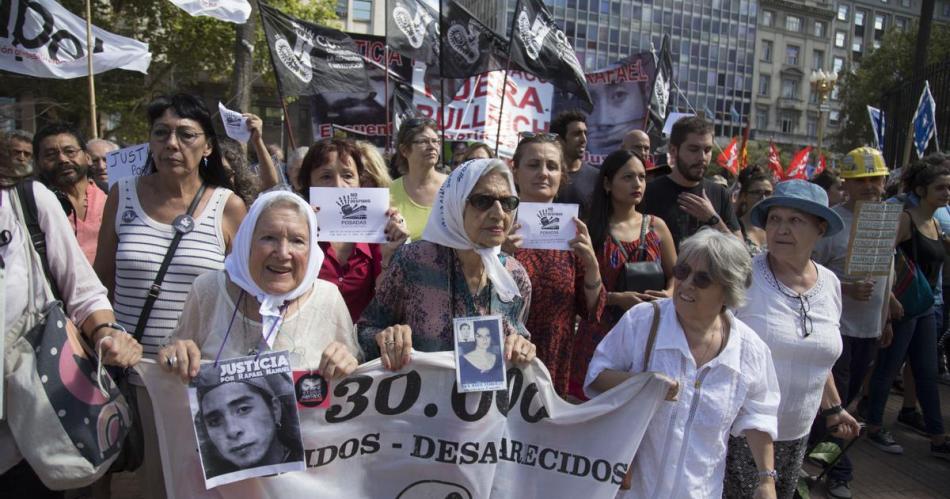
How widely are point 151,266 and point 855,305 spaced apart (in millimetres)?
4455

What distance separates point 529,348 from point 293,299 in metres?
0.91

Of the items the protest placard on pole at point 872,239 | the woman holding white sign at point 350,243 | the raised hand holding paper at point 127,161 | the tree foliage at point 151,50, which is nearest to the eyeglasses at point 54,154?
the raised hand holding paper at point 127,161

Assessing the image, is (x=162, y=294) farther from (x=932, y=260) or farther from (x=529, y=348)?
(x=932, y=260)

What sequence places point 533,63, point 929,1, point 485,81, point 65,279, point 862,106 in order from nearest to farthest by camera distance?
point 65,279 < point 533,63 < point 485,81 < point 929,1 < point 862,106

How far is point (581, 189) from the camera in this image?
4.98 meters

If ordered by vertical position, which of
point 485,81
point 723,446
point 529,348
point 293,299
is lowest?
point 723,446

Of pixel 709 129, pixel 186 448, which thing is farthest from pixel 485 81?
pixel 186 448

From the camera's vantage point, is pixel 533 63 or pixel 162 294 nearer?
pixel 162 294

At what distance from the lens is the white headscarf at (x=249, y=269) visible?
2.28 m

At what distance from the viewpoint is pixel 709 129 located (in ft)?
14.7

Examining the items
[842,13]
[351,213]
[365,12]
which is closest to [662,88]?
[351,213]

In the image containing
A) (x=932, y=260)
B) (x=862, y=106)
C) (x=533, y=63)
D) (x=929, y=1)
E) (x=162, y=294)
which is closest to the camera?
(x=162, y=294)

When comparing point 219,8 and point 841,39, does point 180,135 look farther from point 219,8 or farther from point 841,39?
point 841,39

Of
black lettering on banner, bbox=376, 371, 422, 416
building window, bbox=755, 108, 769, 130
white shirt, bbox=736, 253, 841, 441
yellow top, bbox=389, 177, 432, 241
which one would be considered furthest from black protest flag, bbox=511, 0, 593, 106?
building window, bbox=755, 108, 769, 130
